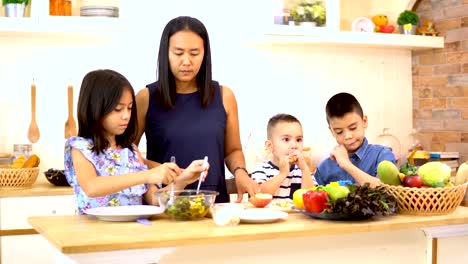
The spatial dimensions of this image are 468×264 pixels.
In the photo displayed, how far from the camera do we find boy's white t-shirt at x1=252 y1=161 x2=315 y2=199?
10.2ft

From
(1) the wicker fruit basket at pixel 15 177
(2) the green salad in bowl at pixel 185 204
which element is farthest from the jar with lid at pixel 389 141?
(2) the green salad in bowl at pixel 185 204

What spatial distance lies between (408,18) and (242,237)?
10.00 ft

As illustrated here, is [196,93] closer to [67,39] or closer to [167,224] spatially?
[167,224]

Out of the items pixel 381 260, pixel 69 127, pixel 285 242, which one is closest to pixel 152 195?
pixel 285 242

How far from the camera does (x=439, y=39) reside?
15.7 feet

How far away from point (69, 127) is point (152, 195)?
→ 5.52 feet

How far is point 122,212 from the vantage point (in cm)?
227

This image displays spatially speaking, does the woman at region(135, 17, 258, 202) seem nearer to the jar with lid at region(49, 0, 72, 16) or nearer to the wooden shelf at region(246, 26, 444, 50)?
the jar with lid at region(49, 0, 72, 16)

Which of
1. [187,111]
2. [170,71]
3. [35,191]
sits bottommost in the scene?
[35,191]

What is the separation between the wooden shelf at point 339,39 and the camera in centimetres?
433

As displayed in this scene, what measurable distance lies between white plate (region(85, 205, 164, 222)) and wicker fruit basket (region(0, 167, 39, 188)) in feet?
4.72

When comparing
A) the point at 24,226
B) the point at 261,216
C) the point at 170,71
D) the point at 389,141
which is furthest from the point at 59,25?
the point at 389,141

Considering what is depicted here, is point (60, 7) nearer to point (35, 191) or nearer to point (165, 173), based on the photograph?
point (35, 191)

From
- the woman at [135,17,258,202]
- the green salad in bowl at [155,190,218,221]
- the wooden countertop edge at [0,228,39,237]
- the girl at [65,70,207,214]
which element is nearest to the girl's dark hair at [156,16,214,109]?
the woman at [135,17,258,202]
